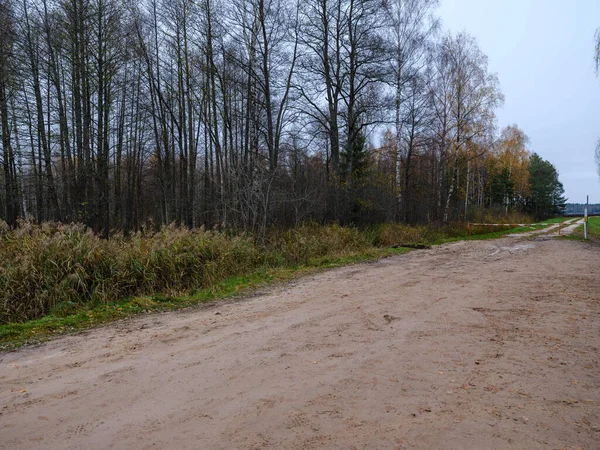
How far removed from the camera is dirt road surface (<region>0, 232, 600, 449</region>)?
2.73 metres

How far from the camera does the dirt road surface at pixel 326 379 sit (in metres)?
2.73

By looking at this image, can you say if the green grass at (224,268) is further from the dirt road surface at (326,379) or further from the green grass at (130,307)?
the dirt road surface at (326,379)

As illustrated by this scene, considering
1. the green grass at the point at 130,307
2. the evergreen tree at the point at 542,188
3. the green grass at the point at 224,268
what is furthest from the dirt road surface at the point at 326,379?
the evergreen tree at the point at 542,188

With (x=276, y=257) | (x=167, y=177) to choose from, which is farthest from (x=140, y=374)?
(x=167, y=177)

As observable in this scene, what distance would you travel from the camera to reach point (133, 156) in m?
27.8

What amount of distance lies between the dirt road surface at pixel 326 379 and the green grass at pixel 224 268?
85cm

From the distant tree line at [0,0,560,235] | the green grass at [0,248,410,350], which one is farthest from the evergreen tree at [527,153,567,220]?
the green grass at [0,248,410,350]

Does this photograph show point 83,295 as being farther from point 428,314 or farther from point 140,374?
point 428,314

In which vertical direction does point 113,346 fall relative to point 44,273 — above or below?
below

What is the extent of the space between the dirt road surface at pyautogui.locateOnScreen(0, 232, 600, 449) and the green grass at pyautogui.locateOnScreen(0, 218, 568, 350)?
0.85 metres

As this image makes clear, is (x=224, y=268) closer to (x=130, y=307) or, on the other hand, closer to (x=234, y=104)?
(x=130, y=307)

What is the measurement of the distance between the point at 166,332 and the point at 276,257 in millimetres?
7358

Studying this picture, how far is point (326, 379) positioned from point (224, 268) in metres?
7.28

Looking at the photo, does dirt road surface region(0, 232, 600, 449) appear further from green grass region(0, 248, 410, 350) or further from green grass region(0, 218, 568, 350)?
green grass region(0, 218, 568, 350)
